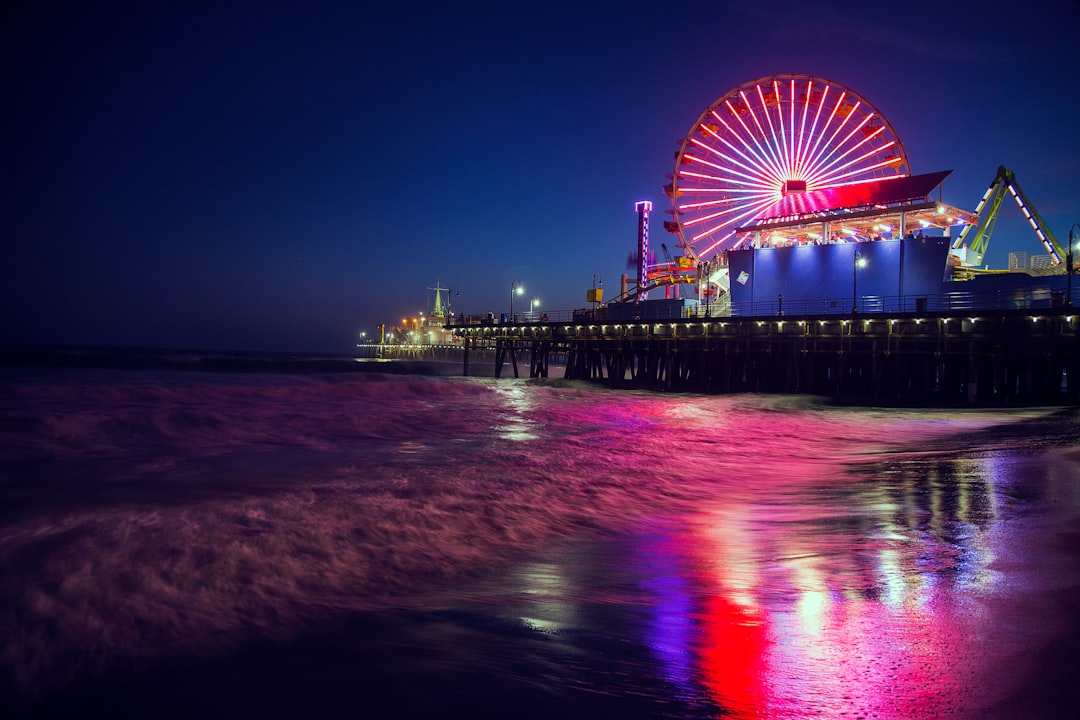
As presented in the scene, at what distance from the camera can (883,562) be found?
5152 millimetres

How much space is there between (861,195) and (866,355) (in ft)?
48.0

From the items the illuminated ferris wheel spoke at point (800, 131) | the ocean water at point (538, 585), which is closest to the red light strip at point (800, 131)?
the illuminated ferris wheel spoke at point (800, 131)

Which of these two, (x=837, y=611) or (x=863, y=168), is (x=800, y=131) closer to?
(x=863, y=168)

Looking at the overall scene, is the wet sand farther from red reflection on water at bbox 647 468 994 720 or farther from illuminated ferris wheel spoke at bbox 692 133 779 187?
illuminated ferris wheel spoke at bbox 692 133 779 187

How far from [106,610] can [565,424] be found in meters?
16.5

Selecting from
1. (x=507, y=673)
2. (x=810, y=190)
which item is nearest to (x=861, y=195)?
(x=810, y=190)

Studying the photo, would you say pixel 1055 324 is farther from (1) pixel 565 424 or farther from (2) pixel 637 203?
(2) pixel 637 203

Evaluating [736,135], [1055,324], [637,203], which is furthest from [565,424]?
[637,203]

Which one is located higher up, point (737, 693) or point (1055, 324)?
point (1055, 324)

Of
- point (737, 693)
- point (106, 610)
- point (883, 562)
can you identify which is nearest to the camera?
point (737, 693)

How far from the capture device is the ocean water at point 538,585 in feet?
10.3

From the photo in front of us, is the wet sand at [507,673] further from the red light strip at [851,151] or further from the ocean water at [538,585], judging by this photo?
the red light strip at [851,151]

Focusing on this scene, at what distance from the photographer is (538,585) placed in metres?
5.12

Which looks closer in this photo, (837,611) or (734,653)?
(734,653)
